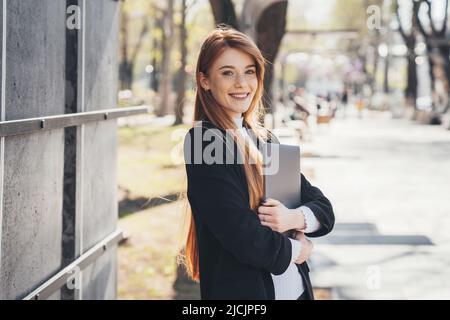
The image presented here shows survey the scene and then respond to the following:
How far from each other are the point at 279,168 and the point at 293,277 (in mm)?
379

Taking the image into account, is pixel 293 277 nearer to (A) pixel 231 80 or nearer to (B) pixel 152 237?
(A) pixel 231 80

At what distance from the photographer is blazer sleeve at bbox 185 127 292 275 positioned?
8.05 feet

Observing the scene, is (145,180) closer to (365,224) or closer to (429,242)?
→ (365,224)

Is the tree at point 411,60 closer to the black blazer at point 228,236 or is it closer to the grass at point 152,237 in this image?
the grass at point 152,237

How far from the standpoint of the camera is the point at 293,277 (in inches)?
108

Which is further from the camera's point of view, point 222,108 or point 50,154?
point 50,154

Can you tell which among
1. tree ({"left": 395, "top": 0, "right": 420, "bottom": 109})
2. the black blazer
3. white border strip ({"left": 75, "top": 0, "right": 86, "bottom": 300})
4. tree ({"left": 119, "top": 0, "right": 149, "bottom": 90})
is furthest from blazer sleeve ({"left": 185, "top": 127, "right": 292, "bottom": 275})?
tree ({"left": 119, "top": 0, "right": 149, "bottom": 90})

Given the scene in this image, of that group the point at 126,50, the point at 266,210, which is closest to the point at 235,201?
the point at 266,210

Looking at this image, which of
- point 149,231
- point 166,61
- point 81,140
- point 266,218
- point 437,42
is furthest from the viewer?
point 166,61

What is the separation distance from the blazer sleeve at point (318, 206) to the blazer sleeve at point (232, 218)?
328 millimetres

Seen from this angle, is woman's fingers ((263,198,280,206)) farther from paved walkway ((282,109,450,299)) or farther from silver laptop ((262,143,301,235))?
paved walkway ((282,109,450,299))

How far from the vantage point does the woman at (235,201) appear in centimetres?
247
